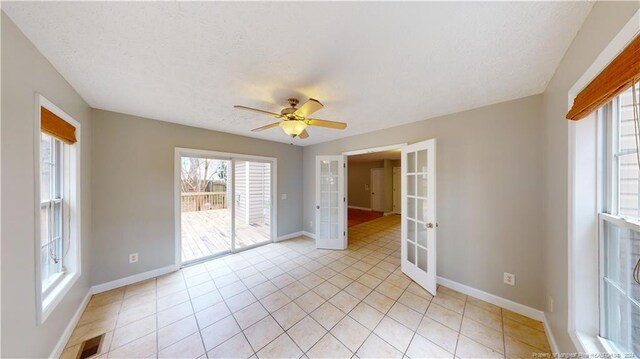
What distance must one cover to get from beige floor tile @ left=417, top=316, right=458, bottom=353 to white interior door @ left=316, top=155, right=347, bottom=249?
2.06 m

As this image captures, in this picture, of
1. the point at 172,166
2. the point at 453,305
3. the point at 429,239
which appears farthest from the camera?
the point at 172,166

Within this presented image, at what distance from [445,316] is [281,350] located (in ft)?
5.60

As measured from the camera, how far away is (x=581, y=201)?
1222mm

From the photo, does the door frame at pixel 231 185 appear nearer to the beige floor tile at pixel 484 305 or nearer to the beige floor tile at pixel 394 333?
the beige floor tile at pixel 394 333

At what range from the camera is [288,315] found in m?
2.00

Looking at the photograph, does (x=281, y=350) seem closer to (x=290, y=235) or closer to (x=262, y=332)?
(x=262, y=332)

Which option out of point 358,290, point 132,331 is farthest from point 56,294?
point 358,290

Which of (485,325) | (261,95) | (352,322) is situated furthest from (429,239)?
(261,95)

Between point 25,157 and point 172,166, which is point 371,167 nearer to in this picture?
point 172,166

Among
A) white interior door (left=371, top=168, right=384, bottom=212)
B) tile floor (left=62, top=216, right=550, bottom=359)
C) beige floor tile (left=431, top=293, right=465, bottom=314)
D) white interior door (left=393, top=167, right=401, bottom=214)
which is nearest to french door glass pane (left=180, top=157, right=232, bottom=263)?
tile floor (left=62, top=216, right=550, bottom=359)

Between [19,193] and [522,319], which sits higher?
[19,193]

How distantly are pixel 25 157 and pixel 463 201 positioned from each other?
3942 mm

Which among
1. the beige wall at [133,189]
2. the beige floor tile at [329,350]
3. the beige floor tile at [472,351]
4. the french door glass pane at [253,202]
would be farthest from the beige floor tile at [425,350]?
the beige wall at [133,189]

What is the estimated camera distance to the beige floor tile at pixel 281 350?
1.54 m
